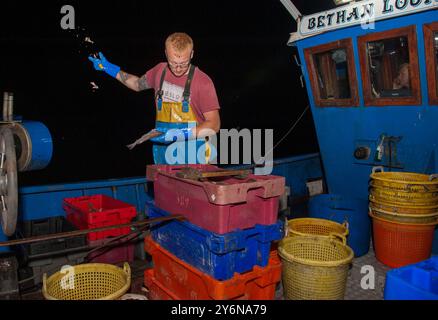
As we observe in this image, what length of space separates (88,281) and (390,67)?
4.13 m

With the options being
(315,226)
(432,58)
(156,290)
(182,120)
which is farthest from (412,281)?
(432,58)

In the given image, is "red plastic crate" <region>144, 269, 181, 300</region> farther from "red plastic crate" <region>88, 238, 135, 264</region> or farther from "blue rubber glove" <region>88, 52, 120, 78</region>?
"blue rubber glove" <region>88, 52, 120, 78</region>

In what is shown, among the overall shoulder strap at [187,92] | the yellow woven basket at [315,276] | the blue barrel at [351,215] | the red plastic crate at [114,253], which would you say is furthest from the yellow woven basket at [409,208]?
the red plastic crate at [114,253]

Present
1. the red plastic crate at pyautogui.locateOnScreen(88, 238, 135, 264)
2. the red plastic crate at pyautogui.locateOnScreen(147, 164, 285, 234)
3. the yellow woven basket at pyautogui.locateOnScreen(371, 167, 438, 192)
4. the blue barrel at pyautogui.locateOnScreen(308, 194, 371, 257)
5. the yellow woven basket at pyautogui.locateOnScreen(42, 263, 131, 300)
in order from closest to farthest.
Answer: the red plastic crate at pyautogui.locateOnScreen(147, 164, 285, 234) < the yellow woven basket at pyautogui.locateOnScreen(42, 263, 131, 300) < the yellow woven basket at pyautogui.locateOnScreen(371, 167, 438, 192) < the red plastic crate at pyautogui.locateOnScreen(88, 238, 135, 264) < the blue barrel at pyautogui.locateOnScreen(308, 194, 371, 257)

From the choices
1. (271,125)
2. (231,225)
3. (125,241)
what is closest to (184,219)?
(231,225)

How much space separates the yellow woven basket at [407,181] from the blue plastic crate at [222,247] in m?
1.82

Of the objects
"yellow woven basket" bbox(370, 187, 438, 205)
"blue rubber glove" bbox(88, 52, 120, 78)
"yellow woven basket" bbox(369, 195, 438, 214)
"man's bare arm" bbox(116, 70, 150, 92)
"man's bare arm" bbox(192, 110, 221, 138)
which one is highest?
"blue rubber glove" bbox(88, 52, 120, 78)

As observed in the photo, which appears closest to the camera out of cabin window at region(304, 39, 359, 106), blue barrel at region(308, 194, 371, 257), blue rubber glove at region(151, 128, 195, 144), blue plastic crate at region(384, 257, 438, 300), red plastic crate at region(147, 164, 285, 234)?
blue plastic crate at region(384, 257, 438, 300)

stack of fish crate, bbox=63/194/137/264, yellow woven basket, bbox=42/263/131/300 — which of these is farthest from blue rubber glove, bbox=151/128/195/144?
stack of fish crate, bbox=63/194/137/264

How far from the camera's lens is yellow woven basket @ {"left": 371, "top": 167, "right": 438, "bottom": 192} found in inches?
147

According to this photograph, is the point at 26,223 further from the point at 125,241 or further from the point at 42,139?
the point at 42,139

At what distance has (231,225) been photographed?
2.52m

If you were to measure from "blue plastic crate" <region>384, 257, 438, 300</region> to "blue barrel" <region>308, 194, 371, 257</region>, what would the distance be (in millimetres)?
1584

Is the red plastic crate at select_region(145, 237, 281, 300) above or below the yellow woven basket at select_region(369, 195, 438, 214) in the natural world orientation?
below
